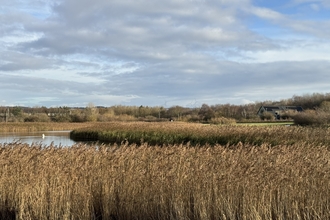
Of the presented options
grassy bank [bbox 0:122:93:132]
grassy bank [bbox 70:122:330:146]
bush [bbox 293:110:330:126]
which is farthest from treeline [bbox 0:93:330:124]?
grassy bank [bbox 70:122:330:146]

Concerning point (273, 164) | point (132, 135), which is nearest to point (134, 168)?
point (273, 164)

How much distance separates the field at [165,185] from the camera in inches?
184

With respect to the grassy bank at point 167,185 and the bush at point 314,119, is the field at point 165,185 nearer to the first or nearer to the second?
the grassy bank at point 167,185

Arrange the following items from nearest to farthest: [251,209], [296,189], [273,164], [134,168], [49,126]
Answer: [251,209] < [296,189] < [273,164] < [134,168] < [49,126]

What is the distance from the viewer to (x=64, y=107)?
89938 mm

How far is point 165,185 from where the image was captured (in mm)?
5352

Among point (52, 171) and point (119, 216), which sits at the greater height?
point (52, 171)

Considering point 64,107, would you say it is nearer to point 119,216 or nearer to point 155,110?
point 155,110

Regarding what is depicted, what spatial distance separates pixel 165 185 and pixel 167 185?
0.03 metres

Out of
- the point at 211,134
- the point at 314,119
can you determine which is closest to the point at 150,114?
the point at 314,119

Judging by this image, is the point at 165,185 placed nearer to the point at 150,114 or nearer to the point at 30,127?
the point at 30,127

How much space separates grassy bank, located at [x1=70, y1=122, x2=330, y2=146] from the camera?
16297mm

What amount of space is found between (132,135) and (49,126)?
24.2 m

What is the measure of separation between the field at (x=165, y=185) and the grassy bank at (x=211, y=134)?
236cm
